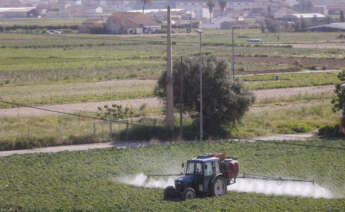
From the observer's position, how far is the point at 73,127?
41906mm

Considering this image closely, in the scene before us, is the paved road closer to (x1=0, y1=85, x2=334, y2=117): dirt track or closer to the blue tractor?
(x1=0, y1=85, x2=334, y2=117): dirt track

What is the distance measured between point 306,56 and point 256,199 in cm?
8027

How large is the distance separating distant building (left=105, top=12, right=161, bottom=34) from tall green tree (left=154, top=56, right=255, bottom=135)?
83792 mm

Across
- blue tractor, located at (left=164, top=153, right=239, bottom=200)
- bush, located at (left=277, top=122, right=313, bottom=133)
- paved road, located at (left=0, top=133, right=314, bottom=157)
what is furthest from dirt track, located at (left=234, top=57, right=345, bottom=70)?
blue tractor, located at (left=164, top=153, right=239, bottom=200)

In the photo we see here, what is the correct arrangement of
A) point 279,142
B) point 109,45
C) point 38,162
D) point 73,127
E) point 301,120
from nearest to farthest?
point 38,162
point 279,142
point 73,127
point 301,120
point 109,45

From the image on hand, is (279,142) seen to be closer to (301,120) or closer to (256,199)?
(301,120)

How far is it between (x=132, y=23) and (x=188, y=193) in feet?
357

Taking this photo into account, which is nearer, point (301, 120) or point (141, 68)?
point (301, 120)

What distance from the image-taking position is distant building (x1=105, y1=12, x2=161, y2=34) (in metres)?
127

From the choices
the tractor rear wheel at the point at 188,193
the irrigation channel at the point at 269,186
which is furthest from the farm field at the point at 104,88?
the tractor rear wheel at the point at 188,193

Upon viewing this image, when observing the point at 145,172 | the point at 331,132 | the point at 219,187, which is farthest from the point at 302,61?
the point at 219,187

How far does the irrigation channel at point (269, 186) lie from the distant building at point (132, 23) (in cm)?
10070

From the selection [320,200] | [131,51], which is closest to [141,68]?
[131,51]

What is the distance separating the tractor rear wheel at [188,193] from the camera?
22.8 metres
